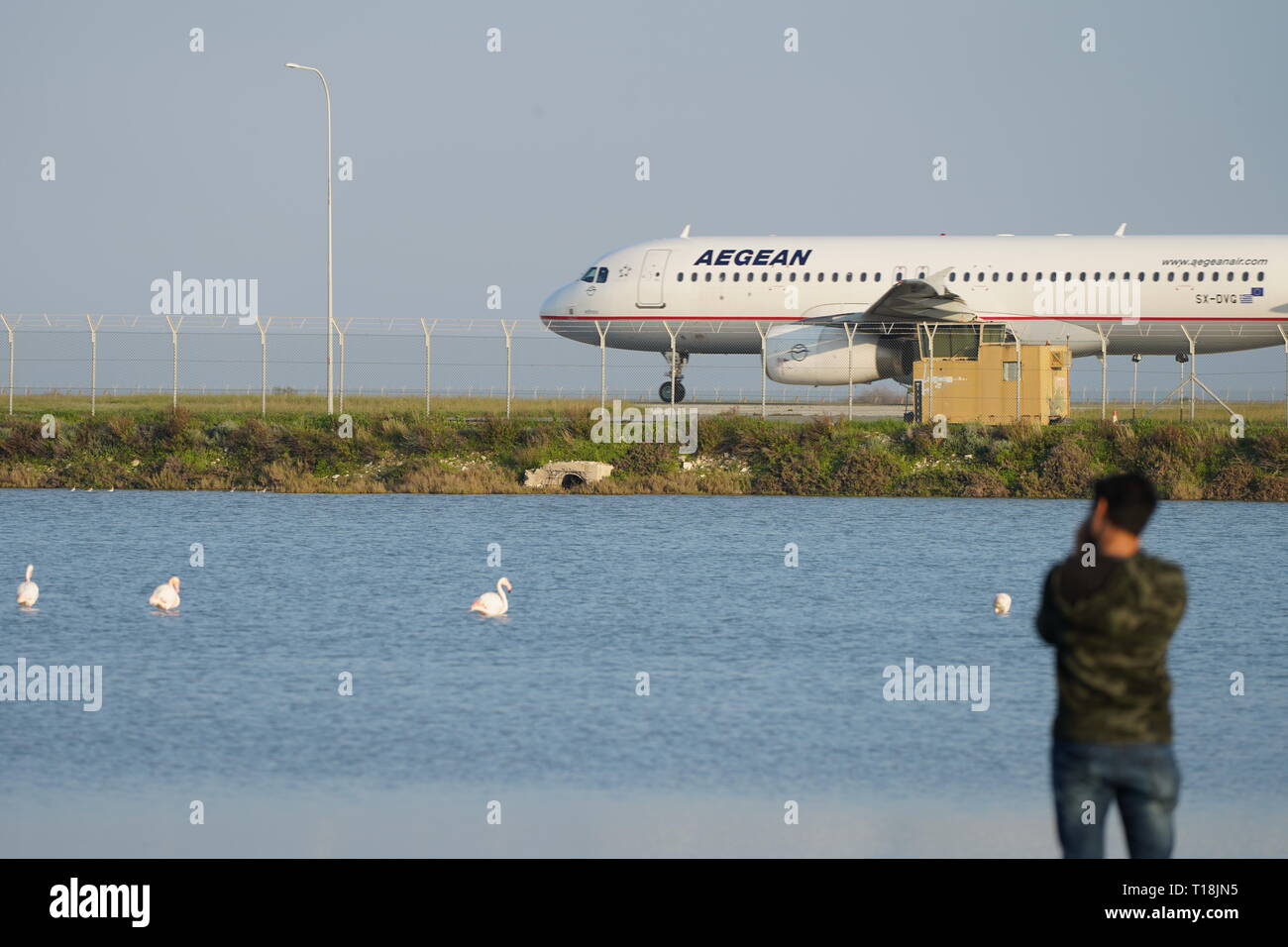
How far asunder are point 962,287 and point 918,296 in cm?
189

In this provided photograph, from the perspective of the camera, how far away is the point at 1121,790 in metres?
7.27

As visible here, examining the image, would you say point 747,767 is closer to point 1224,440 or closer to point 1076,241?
point 1224,440

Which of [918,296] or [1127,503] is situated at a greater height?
[918,296]

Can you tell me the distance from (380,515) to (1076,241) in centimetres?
1938

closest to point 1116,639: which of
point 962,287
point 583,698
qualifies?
point 583,698

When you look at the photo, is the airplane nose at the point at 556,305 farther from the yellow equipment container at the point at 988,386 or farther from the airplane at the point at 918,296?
the yellow equipment container at the point at 988,386

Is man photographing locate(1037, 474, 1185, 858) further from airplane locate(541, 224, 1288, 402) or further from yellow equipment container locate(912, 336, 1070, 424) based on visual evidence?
airplane locate(541, 224, 1288, 402)

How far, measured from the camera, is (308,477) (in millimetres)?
36344

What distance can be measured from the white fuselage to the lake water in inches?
597

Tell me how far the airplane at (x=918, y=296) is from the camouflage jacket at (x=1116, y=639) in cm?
3269

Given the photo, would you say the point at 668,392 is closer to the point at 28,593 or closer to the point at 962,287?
the point at 962,287

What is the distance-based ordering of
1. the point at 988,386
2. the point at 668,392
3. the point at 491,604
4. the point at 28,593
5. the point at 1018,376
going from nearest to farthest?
the point at 491,604 < the point at 28,593 < the point at 1018,376 < the point at 988,386 < the point at 668,392
